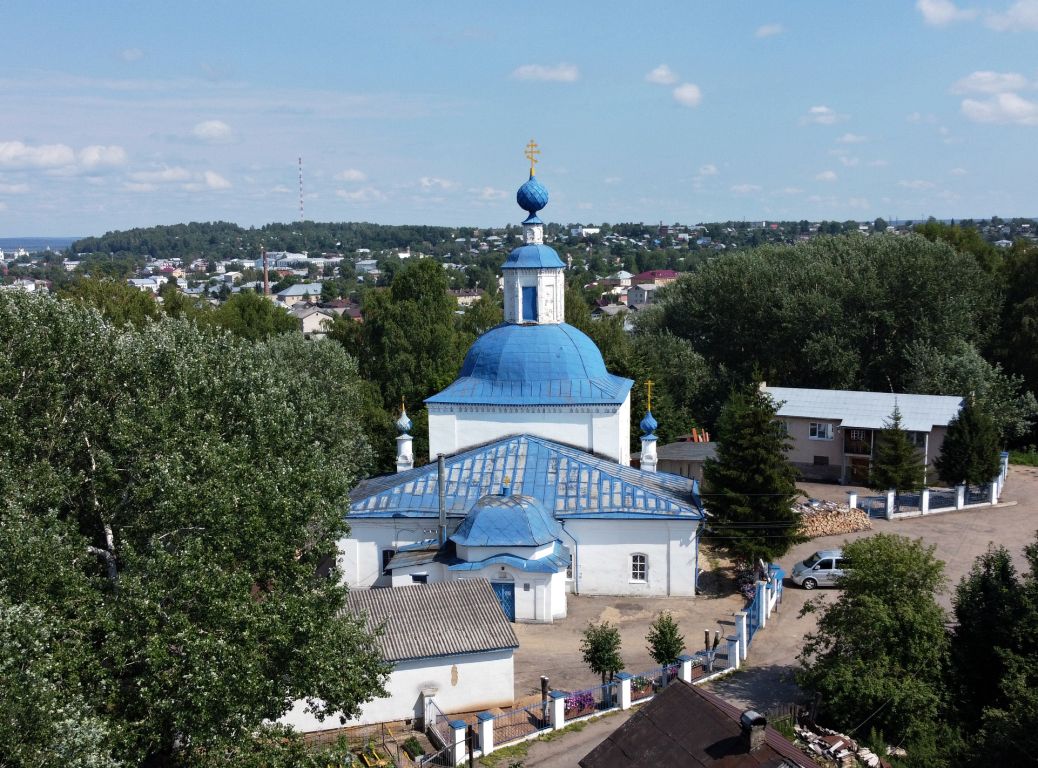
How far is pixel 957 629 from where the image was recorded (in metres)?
16.2

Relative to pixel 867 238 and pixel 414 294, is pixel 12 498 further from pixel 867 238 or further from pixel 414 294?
pixel 867 238

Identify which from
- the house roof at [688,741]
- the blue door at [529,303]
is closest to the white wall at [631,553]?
the blue door at [529,303]

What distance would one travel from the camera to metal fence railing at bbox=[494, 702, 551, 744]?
1555 centimetres

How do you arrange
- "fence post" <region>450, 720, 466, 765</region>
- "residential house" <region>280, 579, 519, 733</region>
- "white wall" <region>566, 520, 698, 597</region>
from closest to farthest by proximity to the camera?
"fence post" <region>450, 720, 466, 765</region> < "residential house" <region>280, 579, 519, 733</region> < "white wall" <region>566, 520, 698, 597</region>

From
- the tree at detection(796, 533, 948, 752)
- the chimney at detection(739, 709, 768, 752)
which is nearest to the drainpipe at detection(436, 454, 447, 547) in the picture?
the tree at detection(796, 533, 948, 752)

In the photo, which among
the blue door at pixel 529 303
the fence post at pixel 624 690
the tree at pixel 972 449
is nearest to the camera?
the fence post at pixel 624 690

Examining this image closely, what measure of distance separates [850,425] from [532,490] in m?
14.9

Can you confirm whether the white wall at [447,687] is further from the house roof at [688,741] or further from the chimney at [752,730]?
the chimney at [752,730]

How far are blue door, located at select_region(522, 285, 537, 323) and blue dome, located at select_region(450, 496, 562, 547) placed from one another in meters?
6.63

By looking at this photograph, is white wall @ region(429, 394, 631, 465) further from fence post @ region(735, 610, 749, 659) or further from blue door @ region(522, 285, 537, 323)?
fence post @ region(735, 610, 749, 659)

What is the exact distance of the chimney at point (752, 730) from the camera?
Answer: 11445 mm

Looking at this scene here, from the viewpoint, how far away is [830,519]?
89.0 feet

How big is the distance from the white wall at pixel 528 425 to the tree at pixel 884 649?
871 cm

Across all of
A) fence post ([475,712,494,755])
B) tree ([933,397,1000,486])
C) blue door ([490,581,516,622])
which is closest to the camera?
fence post ([475,712,494,755])
